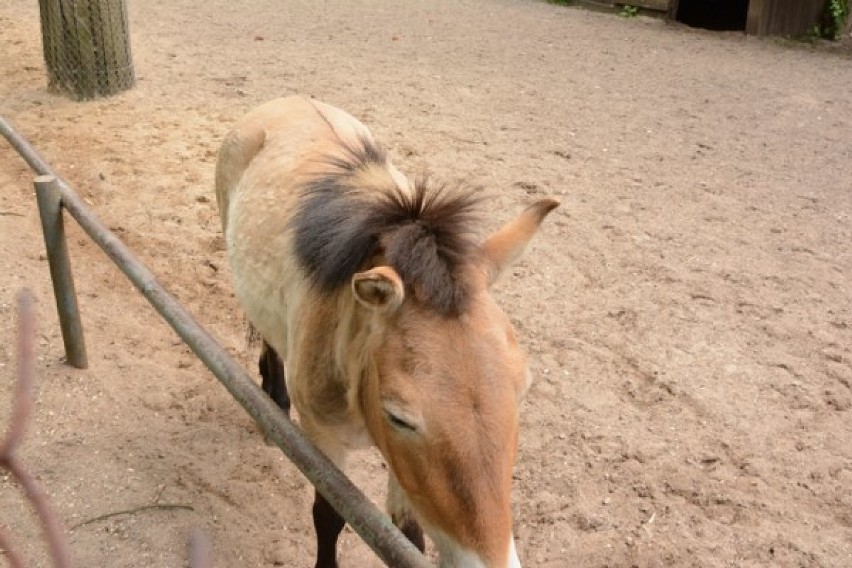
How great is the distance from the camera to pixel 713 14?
39.2 ft

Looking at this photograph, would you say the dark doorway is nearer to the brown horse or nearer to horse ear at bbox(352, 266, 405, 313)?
the brown horse

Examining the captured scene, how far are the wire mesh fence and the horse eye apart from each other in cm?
594

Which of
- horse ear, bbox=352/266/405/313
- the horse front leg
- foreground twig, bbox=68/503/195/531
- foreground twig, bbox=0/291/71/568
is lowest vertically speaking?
foreground twig, bbox=68/503/195/531

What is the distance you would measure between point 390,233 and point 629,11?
10.6 meters

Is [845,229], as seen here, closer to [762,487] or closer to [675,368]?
[675,368]

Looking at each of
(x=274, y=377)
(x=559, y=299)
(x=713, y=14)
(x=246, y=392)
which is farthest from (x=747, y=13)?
(x=246, y=392)

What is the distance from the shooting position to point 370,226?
206 cm

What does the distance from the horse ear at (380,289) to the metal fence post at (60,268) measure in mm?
1808

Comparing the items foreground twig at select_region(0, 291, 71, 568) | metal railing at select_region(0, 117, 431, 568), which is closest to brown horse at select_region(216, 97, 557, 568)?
metal railing at select_region(0, 117, 431, 568)

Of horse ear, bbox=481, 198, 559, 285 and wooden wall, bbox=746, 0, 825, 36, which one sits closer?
horse ear, bbox=481, 198, 559, 285

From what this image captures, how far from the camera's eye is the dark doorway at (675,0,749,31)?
11370mm

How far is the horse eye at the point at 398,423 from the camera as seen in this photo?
167 cm

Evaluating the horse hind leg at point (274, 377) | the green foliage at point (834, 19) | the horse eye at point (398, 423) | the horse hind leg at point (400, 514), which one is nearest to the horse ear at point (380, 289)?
the horse eye at point (398, 423)

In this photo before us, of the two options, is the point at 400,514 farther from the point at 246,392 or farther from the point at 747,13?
the point at 747,13
